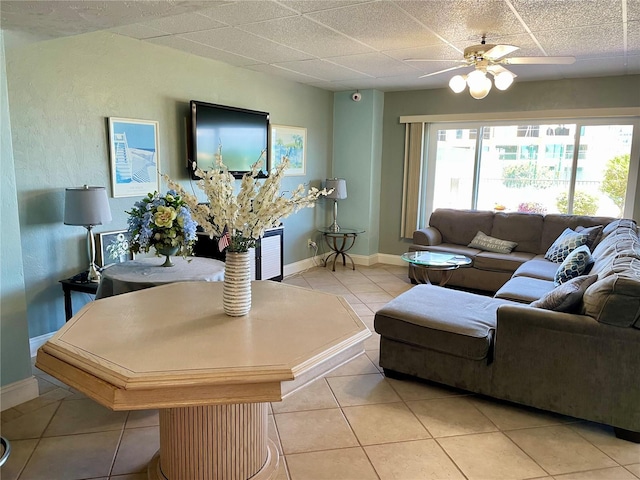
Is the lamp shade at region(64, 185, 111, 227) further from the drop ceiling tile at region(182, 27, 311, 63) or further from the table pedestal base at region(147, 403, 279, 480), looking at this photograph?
the table pedestal base at region(147, 403, 279, 480)

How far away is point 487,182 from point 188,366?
5317mm

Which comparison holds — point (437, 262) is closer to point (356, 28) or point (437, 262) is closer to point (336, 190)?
point (336, 190)

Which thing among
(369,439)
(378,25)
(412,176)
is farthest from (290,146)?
(369,439)

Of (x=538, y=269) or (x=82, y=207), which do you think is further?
(x=538, y=269)

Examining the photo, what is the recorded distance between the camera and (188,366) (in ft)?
4.82

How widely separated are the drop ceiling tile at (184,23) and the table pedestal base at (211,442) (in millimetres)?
2586

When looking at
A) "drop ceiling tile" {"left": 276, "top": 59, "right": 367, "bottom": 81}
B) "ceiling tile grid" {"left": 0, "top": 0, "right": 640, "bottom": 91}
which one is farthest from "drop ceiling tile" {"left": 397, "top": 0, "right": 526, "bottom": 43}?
"drop ceiling tile" {"left": 276, "top": 59, "right": 367, "bottom": 81}

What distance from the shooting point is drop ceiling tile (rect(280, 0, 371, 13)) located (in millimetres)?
2793

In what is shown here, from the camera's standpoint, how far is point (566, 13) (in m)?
2.93

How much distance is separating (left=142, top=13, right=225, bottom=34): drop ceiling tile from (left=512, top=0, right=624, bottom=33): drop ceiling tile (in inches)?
80.2

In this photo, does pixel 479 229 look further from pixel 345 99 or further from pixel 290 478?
pixel 290 478

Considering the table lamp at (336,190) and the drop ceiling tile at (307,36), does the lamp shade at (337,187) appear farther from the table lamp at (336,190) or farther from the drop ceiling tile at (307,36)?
the drop ceiling tile at (307,36)

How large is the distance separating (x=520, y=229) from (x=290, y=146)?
2933 millimetres

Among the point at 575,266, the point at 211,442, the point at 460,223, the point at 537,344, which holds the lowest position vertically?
the point at 211,442
